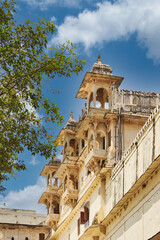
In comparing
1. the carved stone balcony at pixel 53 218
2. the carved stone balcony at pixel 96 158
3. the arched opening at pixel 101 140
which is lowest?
the carved stone balcony at pixel 53 218

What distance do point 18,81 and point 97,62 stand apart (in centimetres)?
1769

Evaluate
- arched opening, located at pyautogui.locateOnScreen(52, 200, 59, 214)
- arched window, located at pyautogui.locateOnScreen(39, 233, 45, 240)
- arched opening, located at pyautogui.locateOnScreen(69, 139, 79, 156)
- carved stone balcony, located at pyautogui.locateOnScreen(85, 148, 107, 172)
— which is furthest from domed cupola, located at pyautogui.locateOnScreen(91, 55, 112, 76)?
arched window, located at pyautogui.locateOnScreen(39, 233, 45, 240)

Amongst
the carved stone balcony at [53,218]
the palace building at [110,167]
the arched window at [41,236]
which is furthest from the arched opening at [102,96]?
the arched window at [41,236]

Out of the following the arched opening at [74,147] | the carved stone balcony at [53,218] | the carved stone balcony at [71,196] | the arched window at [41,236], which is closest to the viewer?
the carved stone balcony at [71,196]

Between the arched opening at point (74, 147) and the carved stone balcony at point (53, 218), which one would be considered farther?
the carved stone balcony at point (53, 218)

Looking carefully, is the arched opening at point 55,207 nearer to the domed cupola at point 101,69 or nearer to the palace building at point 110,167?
the palace building at point 110,167

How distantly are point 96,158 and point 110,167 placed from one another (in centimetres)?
175

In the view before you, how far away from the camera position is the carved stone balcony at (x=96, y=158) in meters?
31.9

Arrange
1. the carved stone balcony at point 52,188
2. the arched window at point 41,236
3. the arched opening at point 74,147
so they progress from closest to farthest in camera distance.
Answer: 1. the arched opening at point 74,147
2. the carved stone balcony at point 52,188
3. the arched window at point 41,236

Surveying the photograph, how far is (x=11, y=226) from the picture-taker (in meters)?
57.1

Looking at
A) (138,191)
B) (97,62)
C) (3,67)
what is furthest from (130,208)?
(97,62)

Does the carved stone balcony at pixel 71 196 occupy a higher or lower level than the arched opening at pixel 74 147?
lower

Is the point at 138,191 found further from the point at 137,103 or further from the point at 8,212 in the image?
the point at 8,212

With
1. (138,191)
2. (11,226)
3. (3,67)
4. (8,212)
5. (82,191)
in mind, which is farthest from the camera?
(8,212)
